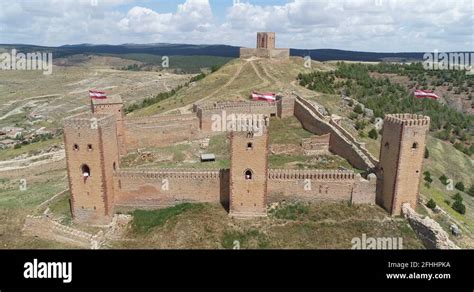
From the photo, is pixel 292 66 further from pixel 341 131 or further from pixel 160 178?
pixel 160 178

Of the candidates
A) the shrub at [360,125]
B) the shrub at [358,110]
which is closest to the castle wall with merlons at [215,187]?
the shrub at [360,125]

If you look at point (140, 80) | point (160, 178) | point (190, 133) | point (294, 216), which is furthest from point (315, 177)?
point (140, 80)

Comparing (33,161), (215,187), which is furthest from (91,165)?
(33,161)

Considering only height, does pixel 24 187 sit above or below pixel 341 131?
below

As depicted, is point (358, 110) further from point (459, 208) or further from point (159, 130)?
point (159, 130)

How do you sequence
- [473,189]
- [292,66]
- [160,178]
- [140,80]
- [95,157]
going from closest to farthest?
[95,157] → [160,178] → [473,189] → [292,66] → [140,80]

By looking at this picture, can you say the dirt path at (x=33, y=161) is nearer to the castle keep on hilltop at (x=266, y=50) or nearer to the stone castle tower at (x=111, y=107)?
the stone castle tower at (x=111, y=107)

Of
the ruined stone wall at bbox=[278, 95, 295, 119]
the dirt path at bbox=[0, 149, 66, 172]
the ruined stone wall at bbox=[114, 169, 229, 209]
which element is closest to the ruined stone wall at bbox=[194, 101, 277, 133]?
the ruined stone wall at bbox=[278, 95, 295, 119]
